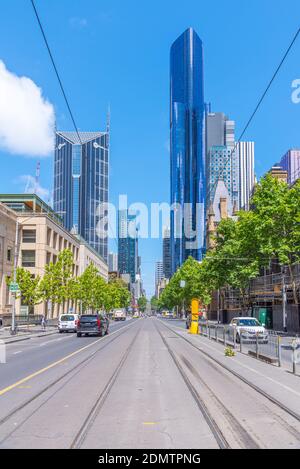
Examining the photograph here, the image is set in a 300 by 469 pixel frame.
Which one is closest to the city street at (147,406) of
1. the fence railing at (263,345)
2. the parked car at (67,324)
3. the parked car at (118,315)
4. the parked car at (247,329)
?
the fence railing at (263,345)

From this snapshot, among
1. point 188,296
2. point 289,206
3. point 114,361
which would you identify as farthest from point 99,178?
point 114,361

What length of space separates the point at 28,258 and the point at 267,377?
5901cm

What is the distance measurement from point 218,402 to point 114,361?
924cm

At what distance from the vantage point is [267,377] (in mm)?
14727

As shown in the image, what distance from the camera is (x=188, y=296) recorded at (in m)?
107

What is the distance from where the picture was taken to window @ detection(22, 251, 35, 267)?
2758 inches

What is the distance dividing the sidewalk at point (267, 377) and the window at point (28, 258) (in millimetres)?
52025

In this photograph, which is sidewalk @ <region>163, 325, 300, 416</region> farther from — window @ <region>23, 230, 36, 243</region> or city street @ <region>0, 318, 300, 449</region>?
window @ <region>23, 230, 36, 243</region>

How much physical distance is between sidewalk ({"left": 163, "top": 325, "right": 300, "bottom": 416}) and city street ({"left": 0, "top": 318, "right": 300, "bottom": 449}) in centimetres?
2

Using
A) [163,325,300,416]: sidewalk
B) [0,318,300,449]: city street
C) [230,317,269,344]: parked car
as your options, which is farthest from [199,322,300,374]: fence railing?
[0,318,300,449]: city street

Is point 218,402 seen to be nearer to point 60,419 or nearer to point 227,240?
point 60,419

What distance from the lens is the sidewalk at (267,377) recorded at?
439 inches

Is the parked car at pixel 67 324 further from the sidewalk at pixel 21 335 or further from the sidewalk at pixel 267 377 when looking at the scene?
the sidewalk at pixel 267 377

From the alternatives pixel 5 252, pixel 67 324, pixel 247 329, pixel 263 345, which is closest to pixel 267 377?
pixel 263 345
